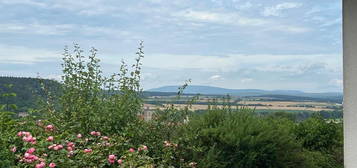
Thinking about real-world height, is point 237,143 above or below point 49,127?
below

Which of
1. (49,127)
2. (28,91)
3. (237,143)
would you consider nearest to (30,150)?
(49,127)

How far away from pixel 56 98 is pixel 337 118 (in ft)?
16.0

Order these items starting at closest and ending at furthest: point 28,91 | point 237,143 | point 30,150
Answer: point 30,150, point 237,143, point 28,91

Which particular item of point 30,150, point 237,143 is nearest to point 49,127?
point 30,150

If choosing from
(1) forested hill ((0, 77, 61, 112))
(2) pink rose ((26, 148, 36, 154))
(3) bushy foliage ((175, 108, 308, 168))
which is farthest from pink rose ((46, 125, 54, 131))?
(3) bushy foliage ((175, 108, 308, 168))

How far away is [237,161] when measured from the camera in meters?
5.23

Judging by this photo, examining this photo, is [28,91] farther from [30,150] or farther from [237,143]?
[237,143]

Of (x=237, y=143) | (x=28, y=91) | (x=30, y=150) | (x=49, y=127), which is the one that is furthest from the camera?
(x=28, y=91)

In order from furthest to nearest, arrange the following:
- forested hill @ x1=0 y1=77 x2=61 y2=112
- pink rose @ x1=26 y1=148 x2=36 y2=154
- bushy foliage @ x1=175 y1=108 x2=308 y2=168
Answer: forested hill @ x1=0 y1=77 x2=61 y2=112 < bushy foliage @ x1=175 y1=108 x2=308 y2=168 < pink rose @ x1=26 y1=148 x2=36 y2=154

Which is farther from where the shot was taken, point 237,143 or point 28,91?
point 28,91

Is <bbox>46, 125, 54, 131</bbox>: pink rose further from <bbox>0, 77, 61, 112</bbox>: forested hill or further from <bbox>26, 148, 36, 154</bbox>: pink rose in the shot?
<bbox>0, 77, 61, 112</bbox>: forested hill

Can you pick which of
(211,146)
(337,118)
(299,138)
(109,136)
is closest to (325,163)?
(299,138)

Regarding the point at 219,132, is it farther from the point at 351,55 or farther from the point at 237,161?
the point at 351,55

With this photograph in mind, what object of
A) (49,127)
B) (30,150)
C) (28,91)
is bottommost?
(30,150)
